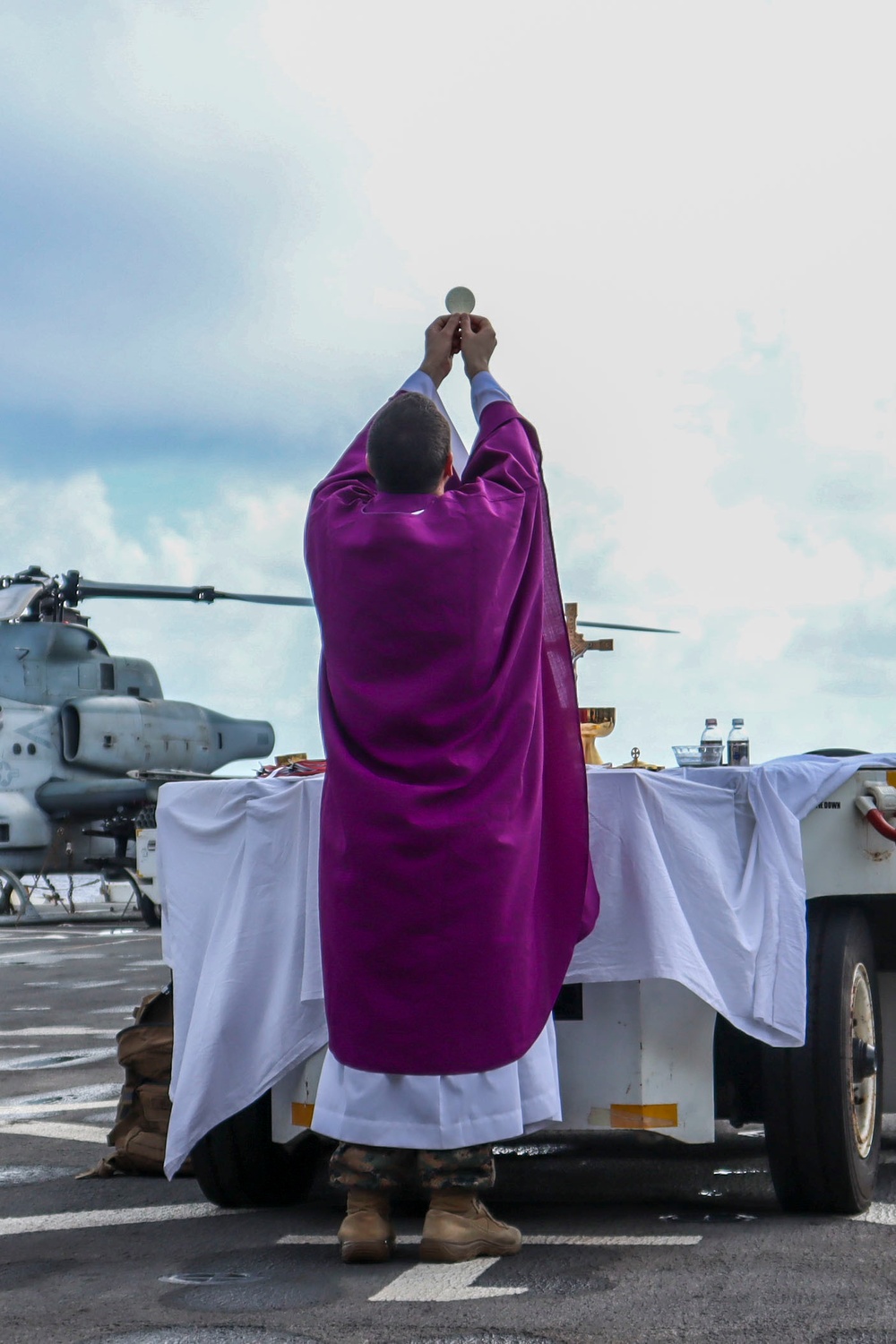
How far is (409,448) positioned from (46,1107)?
4.19 meters

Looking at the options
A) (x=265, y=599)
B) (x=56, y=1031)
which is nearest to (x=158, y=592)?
(x=265, y=599)

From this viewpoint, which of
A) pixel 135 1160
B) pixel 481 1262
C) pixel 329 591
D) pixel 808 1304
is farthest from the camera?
pixel 135 1160

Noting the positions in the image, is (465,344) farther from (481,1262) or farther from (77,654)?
(77,654)

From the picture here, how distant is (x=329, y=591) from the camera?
3930 millimetres

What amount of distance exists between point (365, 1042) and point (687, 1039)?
83 cm

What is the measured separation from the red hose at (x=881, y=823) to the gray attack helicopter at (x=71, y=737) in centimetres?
2756

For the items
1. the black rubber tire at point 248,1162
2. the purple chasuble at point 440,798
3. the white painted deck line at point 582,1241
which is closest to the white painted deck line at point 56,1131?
the black rubber tire at point 248,1162

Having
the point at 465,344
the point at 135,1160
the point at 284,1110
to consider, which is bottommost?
the point at 135,1160

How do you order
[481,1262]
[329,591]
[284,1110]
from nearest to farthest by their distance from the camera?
[481,1262], [329,591], [284,1110]

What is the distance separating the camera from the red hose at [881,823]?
4113mm

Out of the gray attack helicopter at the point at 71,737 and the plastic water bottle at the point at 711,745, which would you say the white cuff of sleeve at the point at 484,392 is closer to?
the plastic water bottle at the point at 711,745

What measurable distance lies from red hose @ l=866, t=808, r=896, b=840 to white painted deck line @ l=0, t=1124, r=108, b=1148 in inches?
130

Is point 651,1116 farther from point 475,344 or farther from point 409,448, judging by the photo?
point 475,344

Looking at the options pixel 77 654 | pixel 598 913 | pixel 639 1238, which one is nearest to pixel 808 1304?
pixel 639 1238
